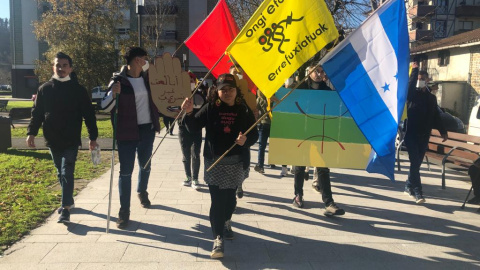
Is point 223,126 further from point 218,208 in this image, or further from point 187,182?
point 187,182

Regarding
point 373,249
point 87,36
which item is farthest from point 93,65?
point 373,249

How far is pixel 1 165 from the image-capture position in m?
8.23

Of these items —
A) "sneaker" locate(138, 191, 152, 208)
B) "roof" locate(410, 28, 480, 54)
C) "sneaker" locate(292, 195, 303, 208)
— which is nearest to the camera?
"sneaker" locate(138, 191, 152, 208)

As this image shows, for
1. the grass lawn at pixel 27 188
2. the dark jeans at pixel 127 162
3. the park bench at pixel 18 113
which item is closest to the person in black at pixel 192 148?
the dark jeans at pixel 127 162

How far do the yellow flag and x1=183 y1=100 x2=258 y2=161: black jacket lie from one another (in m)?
0.44

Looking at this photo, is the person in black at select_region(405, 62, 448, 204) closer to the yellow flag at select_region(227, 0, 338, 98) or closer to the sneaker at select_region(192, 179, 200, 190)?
the yellow flag at select_region(227, 0, 338, 98)

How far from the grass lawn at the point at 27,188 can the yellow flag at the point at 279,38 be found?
3150mm

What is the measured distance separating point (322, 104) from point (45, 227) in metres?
3.77

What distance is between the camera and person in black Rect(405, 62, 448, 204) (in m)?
6.14

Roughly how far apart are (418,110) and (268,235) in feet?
10.8

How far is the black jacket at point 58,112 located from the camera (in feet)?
15.2

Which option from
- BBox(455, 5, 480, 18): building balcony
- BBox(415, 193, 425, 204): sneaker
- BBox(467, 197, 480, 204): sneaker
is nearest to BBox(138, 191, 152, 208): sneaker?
BBox(415, 193, 425, 204): sneaker

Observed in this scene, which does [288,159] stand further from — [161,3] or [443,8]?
[443,8]

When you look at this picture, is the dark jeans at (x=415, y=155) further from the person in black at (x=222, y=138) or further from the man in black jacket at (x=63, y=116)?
the man in black jacket at (x=63, y=116)
